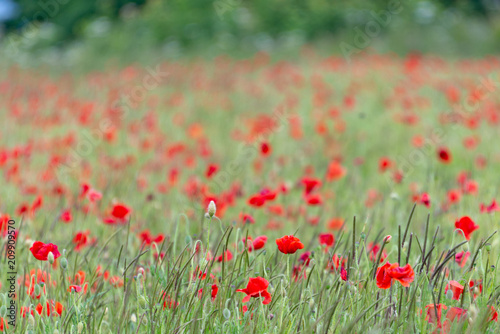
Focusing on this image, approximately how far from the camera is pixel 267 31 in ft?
42.7

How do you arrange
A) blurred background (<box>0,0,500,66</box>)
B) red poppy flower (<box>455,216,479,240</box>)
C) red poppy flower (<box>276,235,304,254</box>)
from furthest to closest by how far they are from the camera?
blurred background (<box>0,0,500,66</box>) → red poppy flower (<box>455,216,479,240</box>) → red poppy flower (<box>276,235,304,254</box>)

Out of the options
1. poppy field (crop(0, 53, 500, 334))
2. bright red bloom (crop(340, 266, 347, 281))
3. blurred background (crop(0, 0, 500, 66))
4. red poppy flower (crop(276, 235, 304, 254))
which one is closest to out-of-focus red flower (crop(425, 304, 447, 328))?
poppy field (crop(0, 53, 500, 334))

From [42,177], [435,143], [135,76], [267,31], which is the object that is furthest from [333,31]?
[42,177]

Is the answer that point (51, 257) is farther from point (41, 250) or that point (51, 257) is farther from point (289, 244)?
point (289, 244)

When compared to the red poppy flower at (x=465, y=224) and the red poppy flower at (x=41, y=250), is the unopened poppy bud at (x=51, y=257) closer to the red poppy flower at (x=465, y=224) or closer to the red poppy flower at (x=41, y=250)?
the red poppy flower at (x=41, y=250)

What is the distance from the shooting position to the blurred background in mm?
11445

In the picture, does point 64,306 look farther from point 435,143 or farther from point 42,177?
point 435,143

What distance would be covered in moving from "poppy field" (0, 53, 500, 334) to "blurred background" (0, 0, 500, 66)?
5.19 feet

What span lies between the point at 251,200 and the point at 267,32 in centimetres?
1126

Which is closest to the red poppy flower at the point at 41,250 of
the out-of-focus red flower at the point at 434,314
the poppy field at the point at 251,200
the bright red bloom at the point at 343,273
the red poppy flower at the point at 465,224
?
the poppy field at the point at 251,200

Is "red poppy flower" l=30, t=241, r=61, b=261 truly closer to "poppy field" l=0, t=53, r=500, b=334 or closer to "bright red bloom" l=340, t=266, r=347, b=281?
"poppy field" l=0, t=53, r=500, b=334

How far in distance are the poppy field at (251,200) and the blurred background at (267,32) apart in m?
1.58

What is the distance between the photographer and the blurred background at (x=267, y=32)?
11.4 meters

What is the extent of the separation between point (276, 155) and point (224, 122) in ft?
4.94
